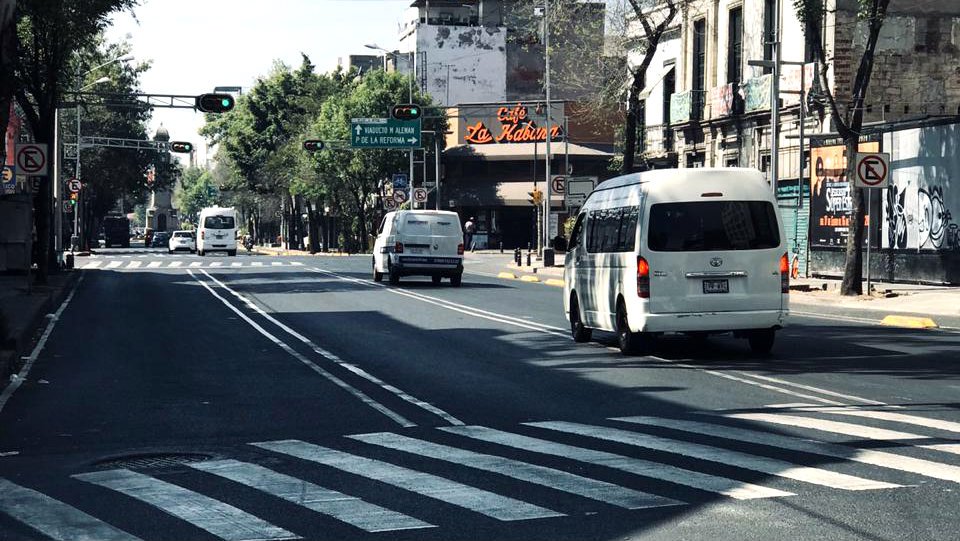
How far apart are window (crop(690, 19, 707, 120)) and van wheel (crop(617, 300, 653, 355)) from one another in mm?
31855

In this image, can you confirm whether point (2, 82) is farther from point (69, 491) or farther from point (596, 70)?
point (596, 70)

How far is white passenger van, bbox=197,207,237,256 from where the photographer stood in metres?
75.3

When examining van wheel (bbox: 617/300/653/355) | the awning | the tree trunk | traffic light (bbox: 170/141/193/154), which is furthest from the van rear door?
the awning

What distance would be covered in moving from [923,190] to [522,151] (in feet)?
172

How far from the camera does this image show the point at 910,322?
23266mm

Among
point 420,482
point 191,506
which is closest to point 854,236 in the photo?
point 420,482

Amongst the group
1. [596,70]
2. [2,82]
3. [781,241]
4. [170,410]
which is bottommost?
[170,410]

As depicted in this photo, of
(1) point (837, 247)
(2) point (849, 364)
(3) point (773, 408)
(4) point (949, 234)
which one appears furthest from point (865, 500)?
(1) point (837, 247)

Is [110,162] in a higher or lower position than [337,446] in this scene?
higher

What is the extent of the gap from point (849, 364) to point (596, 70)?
4197 cm

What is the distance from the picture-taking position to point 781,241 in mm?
17047

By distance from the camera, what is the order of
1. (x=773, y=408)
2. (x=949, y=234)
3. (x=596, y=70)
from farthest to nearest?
(x=596, y=70)
(x=949, y=234)
(x=773, y=408)

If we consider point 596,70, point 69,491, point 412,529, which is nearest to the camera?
point 412,529

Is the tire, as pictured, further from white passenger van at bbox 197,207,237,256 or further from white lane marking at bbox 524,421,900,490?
white passenger van at bbox 197,207,237,256
